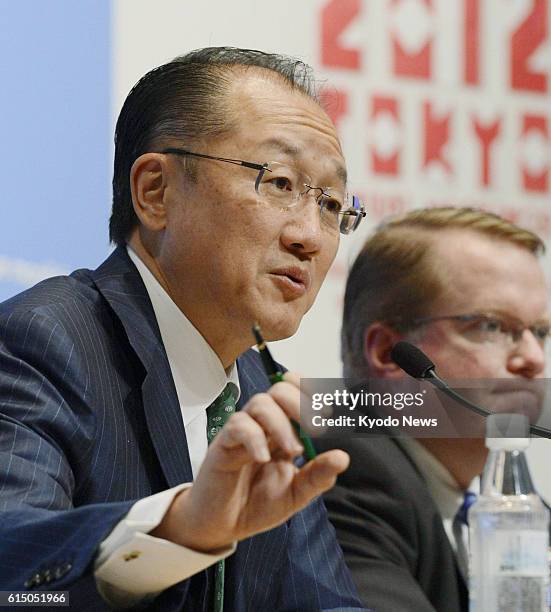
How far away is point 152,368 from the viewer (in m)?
1.90

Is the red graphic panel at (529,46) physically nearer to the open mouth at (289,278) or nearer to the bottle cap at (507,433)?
the open mouth at (289,278)

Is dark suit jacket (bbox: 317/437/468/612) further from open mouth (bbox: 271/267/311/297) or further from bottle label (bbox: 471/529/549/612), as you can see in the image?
bottle label (bbox: 471/529/549/612)

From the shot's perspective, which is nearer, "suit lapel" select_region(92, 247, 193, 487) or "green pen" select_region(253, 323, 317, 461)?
"green pen" select_region(253, 323, 317, 461)

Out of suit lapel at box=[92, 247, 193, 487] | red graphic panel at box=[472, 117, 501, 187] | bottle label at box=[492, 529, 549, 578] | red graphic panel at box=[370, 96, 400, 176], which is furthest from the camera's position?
red graphic panel at box=[472, 117, 501, 187]

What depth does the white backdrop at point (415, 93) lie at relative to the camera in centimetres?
289

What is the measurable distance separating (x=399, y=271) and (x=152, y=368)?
3.60 ft

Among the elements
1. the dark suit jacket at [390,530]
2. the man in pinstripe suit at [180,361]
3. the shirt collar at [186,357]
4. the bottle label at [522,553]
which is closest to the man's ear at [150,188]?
the man in pinstripe suit at [180,361]

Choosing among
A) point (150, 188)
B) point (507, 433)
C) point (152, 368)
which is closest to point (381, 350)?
point (150, 188)

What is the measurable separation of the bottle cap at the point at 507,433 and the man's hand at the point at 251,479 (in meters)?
0.34

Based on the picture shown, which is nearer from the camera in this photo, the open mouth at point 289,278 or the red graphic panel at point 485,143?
the open mouth at point 289,278

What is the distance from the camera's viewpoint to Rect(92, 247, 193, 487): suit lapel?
1.84 metres

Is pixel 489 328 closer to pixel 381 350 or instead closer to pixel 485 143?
pixel 381 350

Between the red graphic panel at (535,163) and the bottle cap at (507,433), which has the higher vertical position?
the red graphic panel at (535,163)

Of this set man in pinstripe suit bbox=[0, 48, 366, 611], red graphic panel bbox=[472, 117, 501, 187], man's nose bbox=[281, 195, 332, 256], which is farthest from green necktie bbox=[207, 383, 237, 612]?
red graphic panel bbox=[472, 117, 501, 187]
